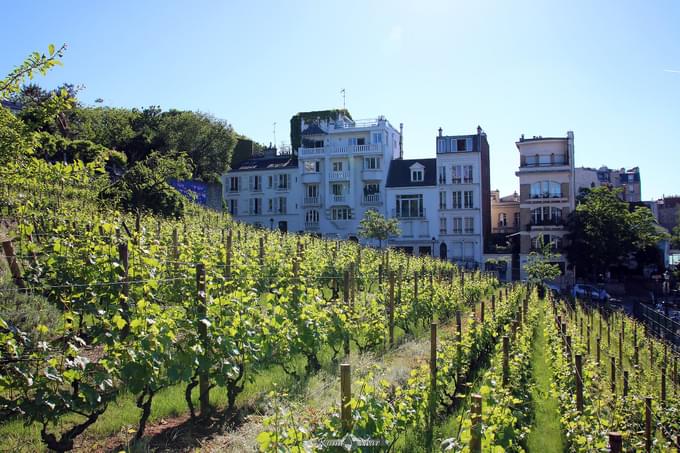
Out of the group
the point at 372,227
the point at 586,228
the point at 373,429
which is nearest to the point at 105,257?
the point at 373,429

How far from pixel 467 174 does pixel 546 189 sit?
22.4ft

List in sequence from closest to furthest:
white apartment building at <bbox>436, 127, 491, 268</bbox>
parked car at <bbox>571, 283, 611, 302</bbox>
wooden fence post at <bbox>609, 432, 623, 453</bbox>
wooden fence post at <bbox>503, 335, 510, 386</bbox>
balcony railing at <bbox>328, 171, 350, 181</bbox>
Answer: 1. wooden fence post at <bbox>609, 432, 623, 453</bbox>
2. wooden fence post at <bbox>503, 335, 510, 386</bbox>
3. parked car at <bbox>571, 283, 611, 302</bbox>
4. white apartment building at <bbox>436, 127, 491, 268</bbox>
5. balcony railing at <bbox>328, 171, 350, 181</bbox>

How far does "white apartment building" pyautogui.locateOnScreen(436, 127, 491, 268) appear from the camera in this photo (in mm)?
47344

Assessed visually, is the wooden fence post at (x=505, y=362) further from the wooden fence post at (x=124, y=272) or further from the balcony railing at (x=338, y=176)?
the balcony railing at (x=338, y=176)

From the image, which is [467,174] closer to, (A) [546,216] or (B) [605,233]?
(A) [546,216]

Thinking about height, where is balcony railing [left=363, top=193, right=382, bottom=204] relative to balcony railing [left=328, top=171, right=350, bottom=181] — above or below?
below

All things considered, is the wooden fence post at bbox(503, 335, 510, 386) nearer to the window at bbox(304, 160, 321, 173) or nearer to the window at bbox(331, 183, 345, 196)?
the window at bbox(331, 183, 345, 196)

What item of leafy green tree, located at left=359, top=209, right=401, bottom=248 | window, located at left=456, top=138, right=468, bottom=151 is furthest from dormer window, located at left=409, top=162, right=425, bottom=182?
leafy green tree, located at left=359, top=209, right=401, bottom=248

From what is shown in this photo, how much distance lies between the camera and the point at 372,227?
42.1m

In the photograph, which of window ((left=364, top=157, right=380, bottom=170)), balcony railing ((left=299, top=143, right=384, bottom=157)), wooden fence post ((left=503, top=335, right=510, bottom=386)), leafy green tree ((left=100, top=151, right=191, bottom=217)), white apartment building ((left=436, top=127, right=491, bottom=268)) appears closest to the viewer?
wooden fence post ((left=503, top=335, right=510, bottom=386))

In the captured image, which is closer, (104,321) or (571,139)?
(104,321)

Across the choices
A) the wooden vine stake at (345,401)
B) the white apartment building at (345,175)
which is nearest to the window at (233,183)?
the white apartment building at (345,175)

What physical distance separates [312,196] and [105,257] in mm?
44648

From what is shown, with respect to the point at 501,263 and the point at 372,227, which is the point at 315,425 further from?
the point at 501,263
